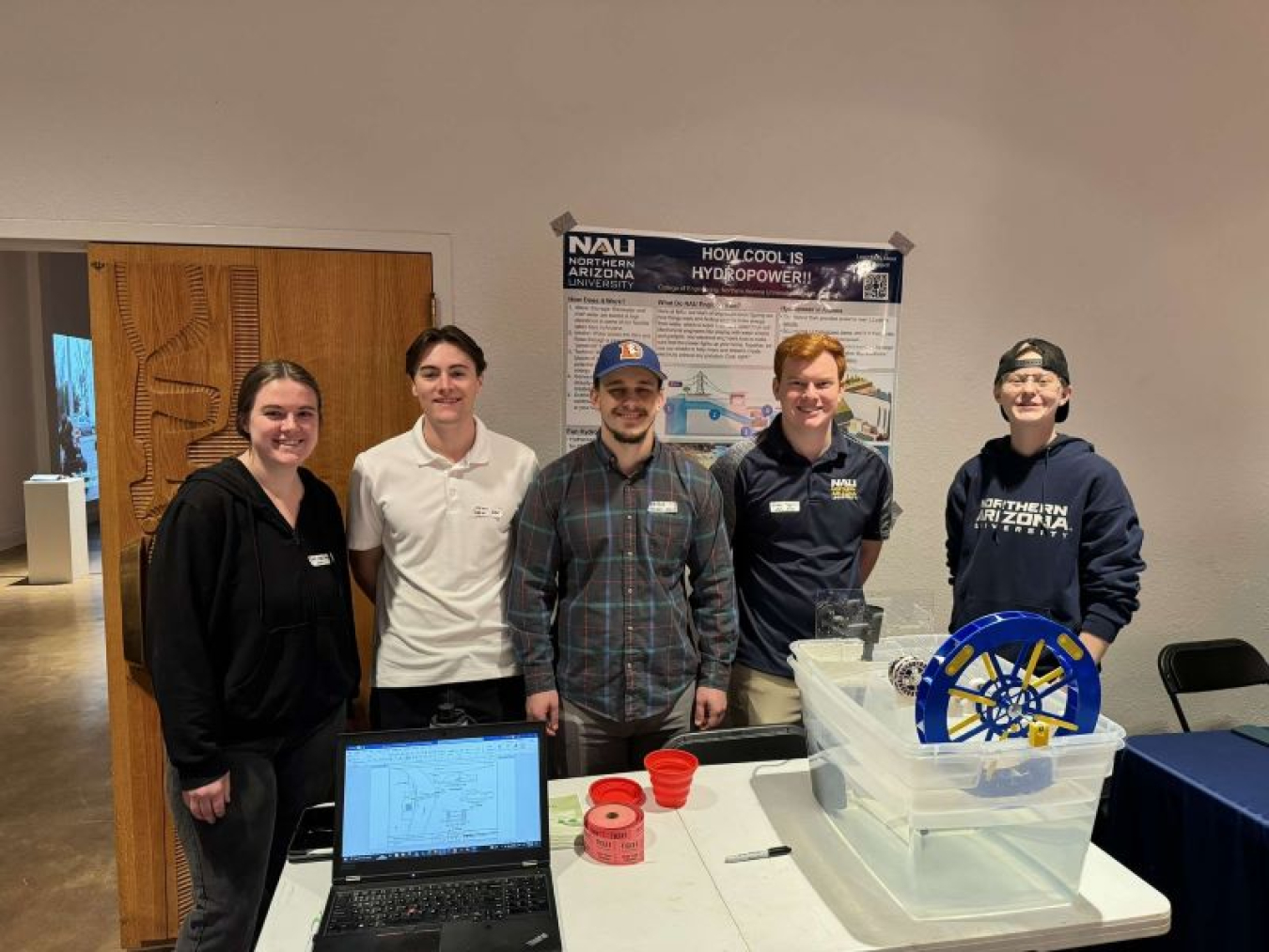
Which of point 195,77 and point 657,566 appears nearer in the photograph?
point 657,566

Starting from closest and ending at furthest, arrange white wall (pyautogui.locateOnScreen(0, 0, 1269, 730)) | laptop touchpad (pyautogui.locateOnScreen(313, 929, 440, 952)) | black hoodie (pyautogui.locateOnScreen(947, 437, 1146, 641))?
laptop touchpad (pyautogui.locateOnScreen(313, 929, 440, 952)), black hoodie (pyautogui.locateOnScreen(947, 437, 1146, 641)), white wall (pyautogui.locateOnScreen(0, 0, 1269, 730))

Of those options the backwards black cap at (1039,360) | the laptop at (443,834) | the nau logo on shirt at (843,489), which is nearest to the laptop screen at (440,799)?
the laptop at (443,834)

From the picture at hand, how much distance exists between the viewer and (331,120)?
7.35 ft

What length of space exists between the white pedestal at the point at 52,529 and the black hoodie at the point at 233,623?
610 centimetres

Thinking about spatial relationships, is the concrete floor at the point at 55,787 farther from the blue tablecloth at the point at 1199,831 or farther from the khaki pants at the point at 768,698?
the blue tablecloth at the point at 1199,831

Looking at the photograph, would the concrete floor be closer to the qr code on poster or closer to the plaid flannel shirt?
the plaid flannel shirt

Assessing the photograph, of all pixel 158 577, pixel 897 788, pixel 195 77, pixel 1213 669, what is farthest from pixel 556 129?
pixel 1213 669

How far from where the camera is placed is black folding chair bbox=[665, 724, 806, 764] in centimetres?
173

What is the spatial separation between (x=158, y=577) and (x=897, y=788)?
4.50 feet

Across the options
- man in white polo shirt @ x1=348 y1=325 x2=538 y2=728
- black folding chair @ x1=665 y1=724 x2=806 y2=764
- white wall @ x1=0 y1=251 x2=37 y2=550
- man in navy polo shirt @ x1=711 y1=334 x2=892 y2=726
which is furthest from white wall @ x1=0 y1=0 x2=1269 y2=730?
white wall @ x1=0 y1=251 x2=37 y2=550

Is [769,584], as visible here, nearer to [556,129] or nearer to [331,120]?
[556,129]

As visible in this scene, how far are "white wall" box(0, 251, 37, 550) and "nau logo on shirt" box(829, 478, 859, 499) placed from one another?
8467mm

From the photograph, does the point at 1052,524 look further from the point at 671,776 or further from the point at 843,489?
the point at 671,776

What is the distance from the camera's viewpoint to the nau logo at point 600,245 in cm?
241
